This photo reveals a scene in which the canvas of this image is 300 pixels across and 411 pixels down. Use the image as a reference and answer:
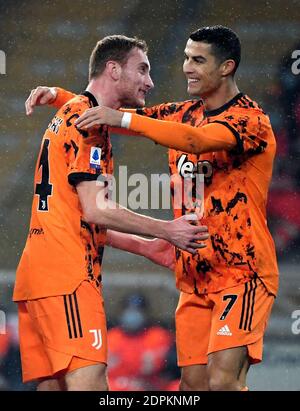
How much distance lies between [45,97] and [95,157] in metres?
0.67

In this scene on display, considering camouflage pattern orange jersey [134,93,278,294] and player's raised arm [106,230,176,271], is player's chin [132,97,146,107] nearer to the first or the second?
camouflage pattern orange jersey [134,93,278,294]

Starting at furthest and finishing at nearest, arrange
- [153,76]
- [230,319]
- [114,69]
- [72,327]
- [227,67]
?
[153,76], [227,67], [114,69], [230,319], [72,327]

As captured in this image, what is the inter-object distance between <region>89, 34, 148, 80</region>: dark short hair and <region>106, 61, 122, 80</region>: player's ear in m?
0.02

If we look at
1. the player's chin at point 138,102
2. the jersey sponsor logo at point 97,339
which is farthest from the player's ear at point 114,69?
the jersey sponsor logo at point 97,339

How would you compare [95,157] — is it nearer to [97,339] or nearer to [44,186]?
[44,186]

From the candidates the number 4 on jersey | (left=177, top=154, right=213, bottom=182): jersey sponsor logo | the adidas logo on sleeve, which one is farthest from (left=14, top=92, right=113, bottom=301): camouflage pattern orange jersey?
the adidas logo on sleeve

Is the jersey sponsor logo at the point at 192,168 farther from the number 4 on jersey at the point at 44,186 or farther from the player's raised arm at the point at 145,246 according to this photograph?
the number 4 on jersey at the point at 44,186

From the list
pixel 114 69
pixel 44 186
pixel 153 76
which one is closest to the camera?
pixel 44 186

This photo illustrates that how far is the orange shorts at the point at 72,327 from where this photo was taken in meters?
3.86

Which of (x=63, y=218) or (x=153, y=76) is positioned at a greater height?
(x=153, y=76)

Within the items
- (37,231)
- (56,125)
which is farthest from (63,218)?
(56,125)

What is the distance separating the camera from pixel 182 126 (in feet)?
13.4

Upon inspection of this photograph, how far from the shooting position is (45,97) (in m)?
4.54

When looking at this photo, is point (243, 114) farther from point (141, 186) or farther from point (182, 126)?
point (141, 186)
